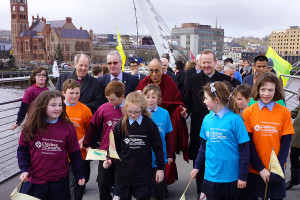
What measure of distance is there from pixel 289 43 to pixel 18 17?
105 m

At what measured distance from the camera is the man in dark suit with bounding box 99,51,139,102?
441cm

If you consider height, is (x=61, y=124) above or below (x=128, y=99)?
below

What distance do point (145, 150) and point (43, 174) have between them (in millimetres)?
948

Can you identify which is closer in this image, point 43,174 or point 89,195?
point 43,174

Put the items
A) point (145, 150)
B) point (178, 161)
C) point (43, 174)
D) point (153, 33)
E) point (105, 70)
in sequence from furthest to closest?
point (153, 33)
point (105, 70)
point (178, 161)
point (145, 150)
point (43, 174)

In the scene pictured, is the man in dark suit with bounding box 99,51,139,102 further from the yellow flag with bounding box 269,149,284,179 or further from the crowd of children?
the yellow flag with bounding box 269,149,284,179

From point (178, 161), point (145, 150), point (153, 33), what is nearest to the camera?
point (145, 150)

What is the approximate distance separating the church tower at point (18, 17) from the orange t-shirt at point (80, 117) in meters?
115

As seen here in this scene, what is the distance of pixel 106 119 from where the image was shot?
3.32 m

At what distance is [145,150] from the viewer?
2.91 metres

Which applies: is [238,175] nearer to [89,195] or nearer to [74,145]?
[74,145]

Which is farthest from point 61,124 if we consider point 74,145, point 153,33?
point 153,33

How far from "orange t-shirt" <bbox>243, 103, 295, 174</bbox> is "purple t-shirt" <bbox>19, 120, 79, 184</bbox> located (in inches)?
70.0

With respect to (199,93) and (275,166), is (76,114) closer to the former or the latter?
(199,93)
